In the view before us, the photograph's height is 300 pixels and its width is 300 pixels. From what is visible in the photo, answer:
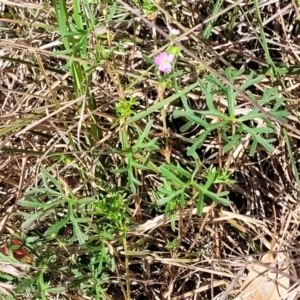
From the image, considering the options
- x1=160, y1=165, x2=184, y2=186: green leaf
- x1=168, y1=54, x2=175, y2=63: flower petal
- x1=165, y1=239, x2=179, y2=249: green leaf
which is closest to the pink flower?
x1=168, y1=54, x2=175, y2=63: flower petal

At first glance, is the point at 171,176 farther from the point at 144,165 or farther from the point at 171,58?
the point at 171,58

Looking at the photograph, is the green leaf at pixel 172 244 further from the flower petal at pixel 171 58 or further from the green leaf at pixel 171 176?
the flower petal at pixel 171 58

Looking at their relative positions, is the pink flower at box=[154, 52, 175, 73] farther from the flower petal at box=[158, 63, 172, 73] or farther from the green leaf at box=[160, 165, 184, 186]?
the green leaf at box=[160, 165, 184, 186]

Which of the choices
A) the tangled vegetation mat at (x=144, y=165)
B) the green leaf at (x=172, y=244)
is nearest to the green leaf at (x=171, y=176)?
the tangled vegetation mat at (x=144, y=165)

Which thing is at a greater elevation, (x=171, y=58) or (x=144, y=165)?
(x=171, y=58)

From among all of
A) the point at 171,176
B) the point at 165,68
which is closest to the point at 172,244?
the point at 171,176

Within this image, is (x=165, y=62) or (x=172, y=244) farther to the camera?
(x=172, y=244)
